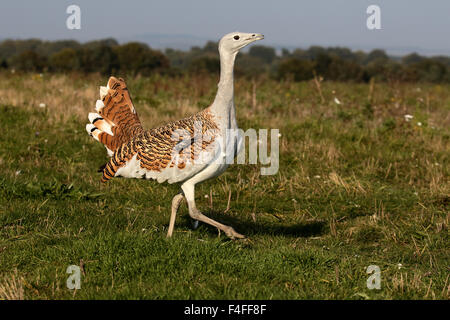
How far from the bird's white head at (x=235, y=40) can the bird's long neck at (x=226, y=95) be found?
0.17ft

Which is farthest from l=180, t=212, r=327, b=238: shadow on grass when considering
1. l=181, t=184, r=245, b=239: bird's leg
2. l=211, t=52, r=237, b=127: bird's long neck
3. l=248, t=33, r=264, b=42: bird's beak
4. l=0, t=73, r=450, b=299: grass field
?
l=248, t=33, r=264, b=42: bird's beak

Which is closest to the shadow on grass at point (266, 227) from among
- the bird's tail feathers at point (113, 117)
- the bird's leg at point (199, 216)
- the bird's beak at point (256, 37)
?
the bird's leg at point (199, 216)

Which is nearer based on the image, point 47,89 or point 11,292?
point 11,292

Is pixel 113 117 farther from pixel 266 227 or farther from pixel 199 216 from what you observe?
pixel 266 227

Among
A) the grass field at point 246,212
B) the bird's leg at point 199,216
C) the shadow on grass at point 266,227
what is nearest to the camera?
the grass field at point 246,212

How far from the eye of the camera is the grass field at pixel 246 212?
437cm

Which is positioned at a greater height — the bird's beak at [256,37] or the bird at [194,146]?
the bird's beak at [256,37]

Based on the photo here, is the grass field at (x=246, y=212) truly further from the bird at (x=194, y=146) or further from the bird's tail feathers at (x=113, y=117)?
the bird's tail feathers at (x=113, y=117)

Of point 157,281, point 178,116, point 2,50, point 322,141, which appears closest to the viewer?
point 157,281

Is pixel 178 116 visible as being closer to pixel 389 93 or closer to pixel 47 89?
pixel 47 89

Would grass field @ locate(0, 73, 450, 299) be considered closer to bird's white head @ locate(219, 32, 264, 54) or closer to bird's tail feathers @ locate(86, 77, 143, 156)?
bird's tail feathers @ locate(86, 77, 143, 156)

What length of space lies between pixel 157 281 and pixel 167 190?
3.29 meters

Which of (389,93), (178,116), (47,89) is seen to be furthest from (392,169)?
(47,89)

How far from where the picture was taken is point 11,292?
4.01 metres
